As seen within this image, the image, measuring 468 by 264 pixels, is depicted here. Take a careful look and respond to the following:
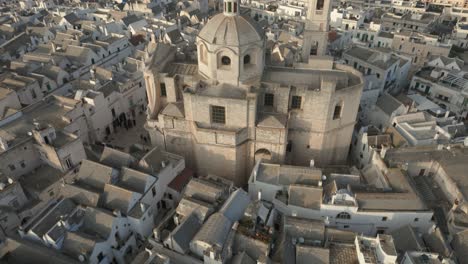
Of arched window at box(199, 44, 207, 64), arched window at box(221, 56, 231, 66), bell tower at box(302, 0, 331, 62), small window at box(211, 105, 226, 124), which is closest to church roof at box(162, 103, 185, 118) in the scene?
small window at box(211, 105, 226, 124)

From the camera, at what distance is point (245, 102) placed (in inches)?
1303

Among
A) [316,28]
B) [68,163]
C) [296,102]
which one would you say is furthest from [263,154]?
[68,163]

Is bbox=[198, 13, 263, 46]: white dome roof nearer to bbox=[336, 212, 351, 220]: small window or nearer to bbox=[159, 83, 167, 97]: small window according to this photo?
bbox=[159, 83, 167, 97]: small window

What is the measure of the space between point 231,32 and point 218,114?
27.1 ft

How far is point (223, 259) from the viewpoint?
2438 centimetres

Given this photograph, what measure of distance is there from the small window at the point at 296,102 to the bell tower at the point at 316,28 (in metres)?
6.82

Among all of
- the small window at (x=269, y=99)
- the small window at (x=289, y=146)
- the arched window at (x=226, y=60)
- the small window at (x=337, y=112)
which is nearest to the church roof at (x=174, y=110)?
the arched window at (x=226, y=60)

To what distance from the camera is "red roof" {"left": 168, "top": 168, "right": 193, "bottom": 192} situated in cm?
3322

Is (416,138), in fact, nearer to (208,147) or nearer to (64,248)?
(208,147)

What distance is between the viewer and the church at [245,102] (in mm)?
33656

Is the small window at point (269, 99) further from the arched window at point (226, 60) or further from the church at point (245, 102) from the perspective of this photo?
the arched window at point (226, 60)

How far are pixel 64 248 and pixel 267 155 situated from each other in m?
20.9

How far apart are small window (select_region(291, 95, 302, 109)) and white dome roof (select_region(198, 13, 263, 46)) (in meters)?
7.14

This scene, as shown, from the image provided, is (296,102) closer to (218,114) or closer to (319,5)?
(218,114)
